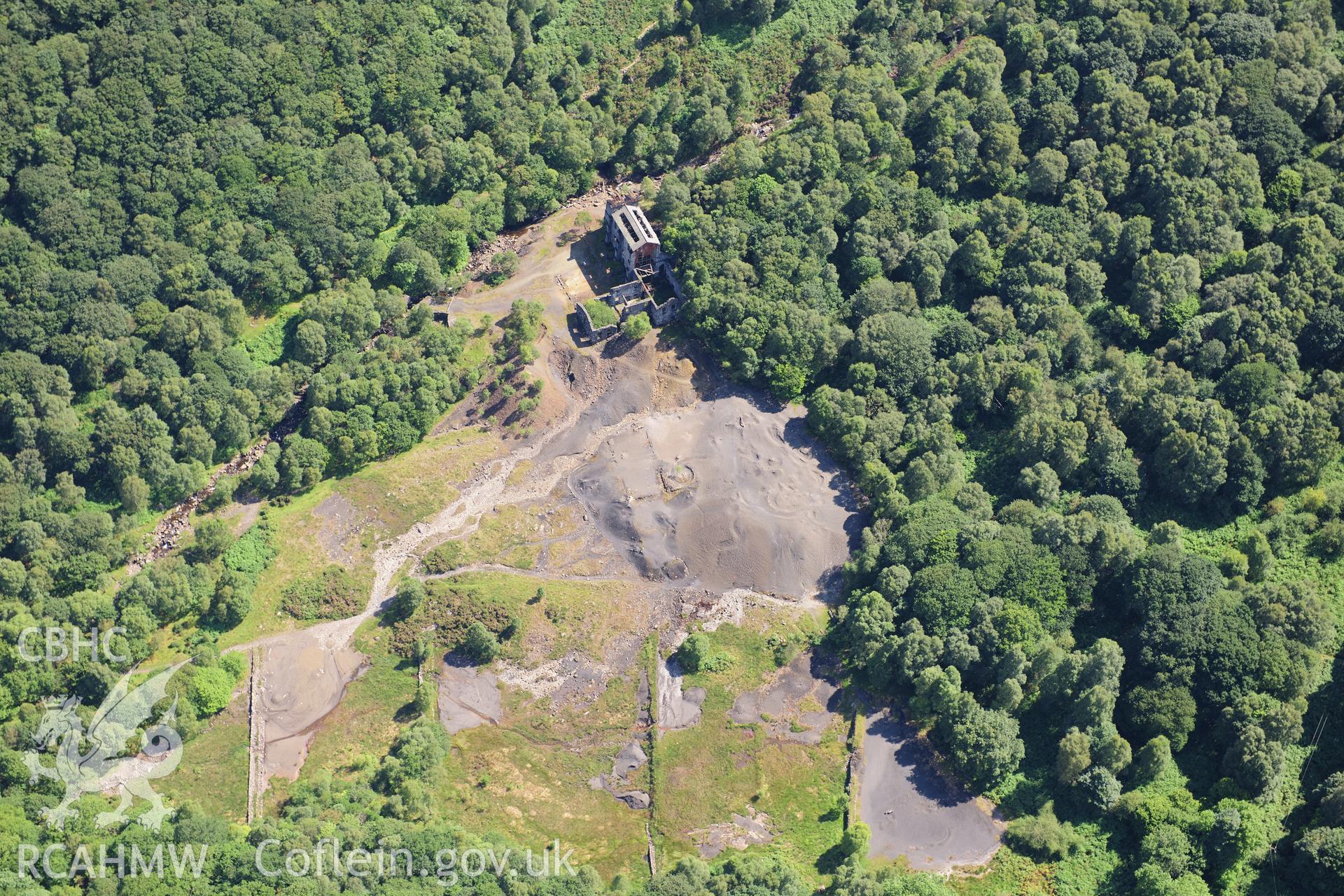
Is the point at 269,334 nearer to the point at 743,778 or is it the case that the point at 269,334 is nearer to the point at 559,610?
the point at 559,610

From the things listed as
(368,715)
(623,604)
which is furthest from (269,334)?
(623,604)

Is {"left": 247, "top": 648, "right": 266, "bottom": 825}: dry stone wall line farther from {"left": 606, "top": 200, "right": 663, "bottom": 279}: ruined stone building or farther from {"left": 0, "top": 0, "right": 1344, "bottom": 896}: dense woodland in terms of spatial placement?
{"left": 606, "top": 200, "right": 663, "bottom": 279}: ruined stone building

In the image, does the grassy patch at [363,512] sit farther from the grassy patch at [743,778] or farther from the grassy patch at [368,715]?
the grassy patch at [743,778]

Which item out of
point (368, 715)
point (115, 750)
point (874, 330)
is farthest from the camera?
point (874, 330)

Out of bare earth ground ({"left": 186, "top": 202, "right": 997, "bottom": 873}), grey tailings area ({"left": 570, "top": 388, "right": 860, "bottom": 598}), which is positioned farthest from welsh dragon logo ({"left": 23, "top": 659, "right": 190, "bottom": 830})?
grey tailings area ({"left": 570, "top": 388, "right": 860, "bottom": 598})

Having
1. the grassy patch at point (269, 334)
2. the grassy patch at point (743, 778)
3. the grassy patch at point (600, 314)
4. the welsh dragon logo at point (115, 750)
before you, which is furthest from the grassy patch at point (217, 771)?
the grassy patch at point (600, 314)

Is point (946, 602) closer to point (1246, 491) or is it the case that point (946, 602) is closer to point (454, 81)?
point (1246, 491)

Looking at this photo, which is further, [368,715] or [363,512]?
[363,512]
